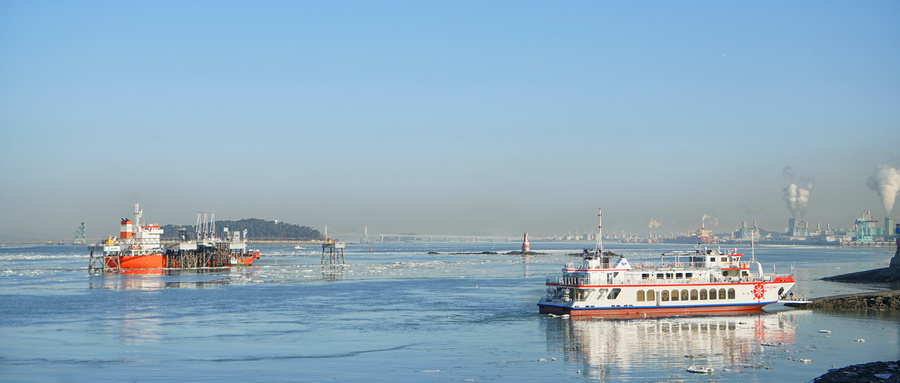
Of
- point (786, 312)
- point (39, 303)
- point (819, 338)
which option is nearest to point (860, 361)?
point (819, 338)

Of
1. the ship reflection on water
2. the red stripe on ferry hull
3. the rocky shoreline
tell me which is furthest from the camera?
the ship reflection on water

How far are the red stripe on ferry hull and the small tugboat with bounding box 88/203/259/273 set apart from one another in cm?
7511

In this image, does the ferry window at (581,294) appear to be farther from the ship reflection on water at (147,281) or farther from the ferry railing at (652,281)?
the ship reflection on water at (147,281)

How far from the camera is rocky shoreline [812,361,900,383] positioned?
1070 inches

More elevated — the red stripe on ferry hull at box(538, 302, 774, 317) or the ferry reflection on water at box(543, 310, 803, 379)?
the red stripe on ferry hull at box(538, 302, 774, 317)

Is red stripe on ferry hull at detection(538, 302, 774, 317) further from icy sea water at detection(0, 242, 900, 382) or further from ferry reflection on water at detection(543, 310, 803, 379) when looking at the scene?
icy sea water at detection(0, 242, 900, 382)

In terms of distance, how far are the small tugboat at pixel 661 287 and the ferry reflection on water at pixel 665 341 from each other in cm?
102

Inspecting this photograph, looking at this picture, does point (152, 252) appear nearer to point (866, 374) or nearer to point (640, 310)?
point (640, 310)

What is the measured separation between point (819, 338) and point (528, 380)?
18.9 metres

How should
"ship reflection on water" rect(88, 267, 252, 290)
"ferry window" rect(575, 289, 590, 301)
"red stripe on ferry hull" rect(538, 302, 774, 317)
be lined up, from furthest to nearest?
"ship reflection on water" rect(88, 267, 252, 290) < "ferry window" rect(575, 289, 590, 301) < "red stripe on ferry hull" rect(538, 302, 774, 317)

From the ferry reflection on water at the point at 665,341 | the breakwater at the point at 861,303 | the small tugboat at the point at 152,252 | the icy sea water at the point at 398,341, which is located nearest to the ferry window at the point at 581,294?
the ferry reflection on water at the point at 665,341

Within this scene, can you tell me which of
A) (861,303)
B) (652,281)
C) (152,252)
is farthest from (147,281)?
(861,303)

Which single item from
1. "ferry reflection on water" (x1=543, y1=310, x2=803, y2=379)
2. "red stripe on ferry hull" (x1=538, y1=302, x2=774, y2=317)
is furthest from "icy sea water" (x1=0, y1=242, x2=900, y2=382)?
"red stripe on ferry hull" (x1=538, y1=302, x2=774, y2=317)

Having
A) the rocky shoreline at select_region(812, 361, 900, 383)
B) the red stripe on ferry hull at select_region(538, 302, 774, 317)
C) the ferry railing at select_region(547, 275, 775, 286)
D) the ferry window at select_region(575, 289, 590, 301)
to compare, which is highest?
the ferry railing at select_region(547, 275, 775, 286)
